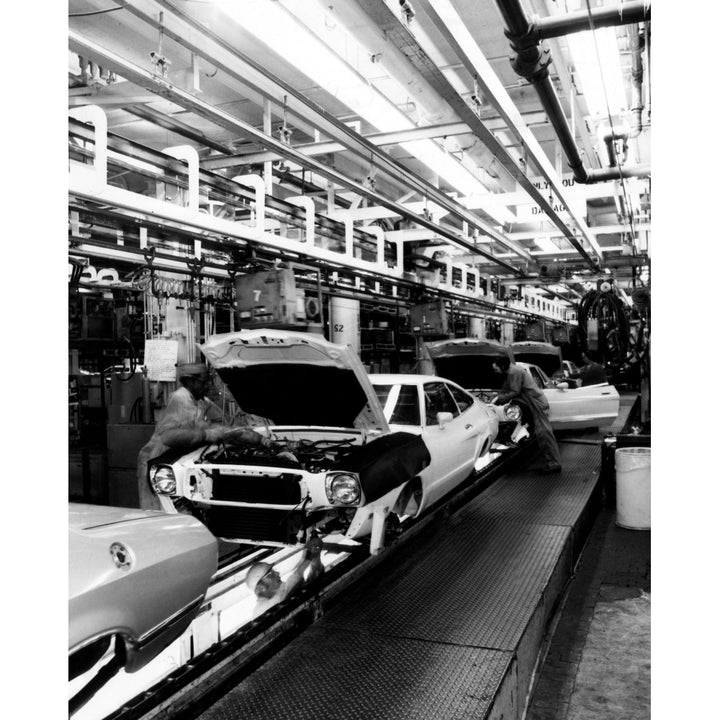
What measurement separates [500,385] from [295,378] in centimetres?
527

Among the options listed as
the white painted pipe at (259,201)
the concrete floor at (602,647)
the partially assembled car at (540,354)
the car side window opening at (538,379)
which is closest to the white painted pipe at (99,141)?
the white painted pipe at (259,201)

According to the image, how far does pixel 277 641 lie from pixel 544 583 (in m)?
Result: 1.66

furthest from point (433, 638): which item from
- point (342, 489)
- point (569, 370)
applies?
point (569, 370)

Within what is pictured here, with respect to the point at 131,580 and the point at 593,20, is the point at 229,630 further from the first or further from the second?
the point at 593,20

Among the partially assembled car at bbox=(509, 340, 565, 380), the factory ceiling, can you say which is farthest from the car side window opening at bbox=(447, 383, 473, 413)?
the partially assembled car at bbox=(509, 340, 565, 380)

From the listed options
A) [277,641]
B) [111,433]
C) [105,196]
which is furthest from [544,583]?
[111,433]

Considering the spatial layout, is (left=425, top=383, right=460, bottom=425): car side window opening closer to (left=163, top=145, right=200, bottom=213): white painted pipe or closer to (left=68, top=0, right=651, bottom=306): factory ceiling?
(left=68, top=0, right=651, bottom=306): factory ceiling

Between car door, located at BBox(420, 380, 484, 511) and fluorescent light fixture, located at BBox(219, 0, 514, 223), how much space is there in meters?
2.09

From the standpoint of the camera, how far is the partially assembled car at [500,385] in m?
8.54

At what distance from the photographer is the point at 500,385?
938 cm

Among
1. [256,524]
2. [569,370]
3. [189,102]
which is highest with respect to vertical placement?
[189,102]

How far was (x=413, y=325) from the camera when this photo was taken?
9.97 metres

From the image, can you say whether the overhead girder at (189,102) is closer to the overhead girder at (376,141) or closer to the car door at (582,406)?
the overhead girder at (376,141)
